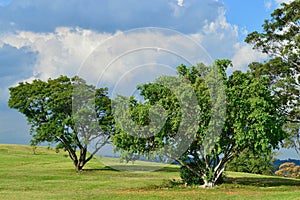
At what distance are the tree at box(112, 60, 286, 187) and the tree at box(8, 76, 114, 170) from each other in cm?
1944

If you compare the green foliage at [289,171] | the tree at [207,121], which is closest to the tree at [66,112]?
the tree at [207,121]

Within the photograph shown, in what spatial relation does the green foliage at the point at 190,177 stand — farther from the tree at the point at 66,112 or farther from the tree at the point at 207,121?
the tree at the point at 66,112

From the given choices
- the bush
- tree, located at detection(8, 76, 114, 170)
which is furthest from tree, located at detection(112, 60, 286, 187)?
tree, located at detection(8, 76, 114, 170)

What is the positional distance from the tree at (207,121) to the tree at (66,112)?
1944 centimetres

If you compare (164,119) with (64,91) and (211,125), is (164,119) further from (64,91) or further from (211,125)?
Answer: (64,91)

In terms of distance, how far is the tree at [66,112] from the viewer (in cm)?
5150

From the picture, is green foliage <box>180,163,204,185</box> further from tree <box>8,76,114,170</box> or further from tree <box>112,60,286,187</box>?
tree <box>8,76,114,170</box>

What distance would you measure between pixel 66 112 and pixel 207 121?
2675 centimetres

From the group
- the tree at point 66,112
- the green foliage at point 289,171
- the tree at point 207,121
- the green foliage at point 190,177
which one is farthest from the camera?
the green foliage at point 289,171

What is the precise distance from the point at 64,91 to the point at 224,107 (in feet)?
89.1

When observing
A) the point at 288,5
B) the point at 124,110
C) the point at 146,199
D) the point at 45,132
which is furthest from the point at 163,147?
the point at 45,132

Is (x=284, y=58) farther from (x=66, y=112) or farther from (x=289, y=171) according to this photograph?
(x=289, y=171)

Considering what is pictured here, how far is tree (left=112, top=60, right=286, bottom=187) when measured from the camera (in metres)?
30.5

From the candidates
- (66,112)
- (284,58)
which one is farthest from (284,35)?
(66,112)
